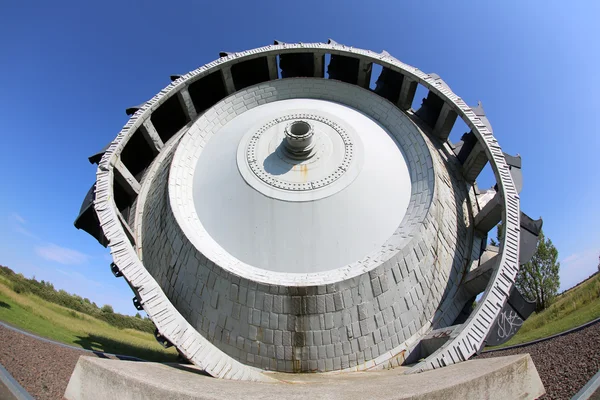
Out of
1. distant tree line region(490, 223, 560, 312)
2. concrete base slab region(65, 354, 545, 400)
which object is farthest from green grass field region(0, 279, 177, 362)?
distant tree line region(490, 223, 560, 312)

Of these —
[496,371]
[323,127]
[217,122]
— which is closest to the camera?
[496,371]

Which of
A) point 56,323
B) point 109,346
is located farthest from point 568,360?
point 56,323

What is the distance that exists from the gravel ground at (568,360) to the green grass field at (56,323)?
13.5 meters

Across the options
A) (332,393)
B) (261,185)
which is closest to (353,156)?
(261,185)

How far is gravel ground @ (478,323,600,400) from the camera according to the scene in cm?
752

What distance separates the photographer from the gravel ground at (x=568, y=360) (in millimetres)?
7523

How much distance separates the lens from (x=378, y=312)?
355 inches

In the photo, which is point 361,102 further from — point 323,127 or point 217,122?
point 217,122

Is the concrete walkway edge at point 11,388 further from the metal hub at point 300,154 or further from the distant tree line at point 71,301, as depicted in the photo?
the distant tree line at point 71,301

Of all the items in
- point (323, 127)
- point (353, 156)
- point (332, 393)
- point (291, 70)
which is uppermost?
point (291, 70)

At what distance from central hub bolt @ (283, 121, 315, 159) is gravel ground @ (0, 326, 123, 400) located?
871 centimetres

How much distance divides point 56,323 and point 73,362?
682cm

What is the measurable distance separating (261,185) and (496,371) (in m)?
7.75

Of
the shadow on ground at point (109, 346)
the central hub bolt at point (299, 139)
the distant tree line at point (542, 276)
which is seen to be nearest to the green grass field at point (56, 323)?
the shadow on ground at point (109, 346)
